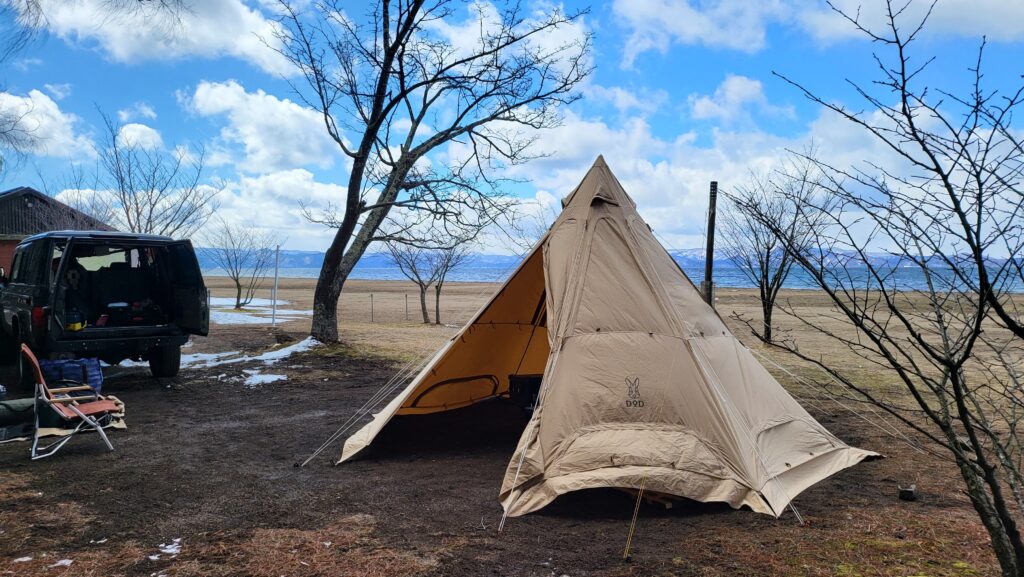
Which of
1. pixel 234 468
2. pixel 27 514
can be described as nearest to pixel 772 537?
pixel 234 468

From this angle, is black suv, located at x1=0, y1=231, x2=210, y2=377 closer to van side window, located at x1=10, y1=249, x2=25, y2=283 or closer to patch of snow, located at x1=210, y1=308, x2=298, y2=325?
van side window, located at x1=10, y1=249, x2=25, y2=283

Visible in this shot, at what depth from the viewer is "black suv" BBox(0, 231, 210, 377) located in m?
8.16

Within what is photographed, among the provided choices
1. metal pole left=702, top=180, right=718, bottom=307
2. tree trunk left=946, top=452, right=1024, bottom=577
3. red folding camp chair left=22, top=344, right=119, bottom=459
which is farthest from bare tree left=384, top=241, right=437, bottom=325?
tree trunk left=946, top=452, right=1024, bottom=577

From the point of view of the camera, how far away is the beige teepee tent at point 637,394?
15.5 ft

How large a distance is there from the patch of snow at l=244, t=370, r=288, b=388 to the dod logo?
22.0ft

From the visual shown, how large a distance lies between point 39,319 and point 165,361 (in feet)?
6.24

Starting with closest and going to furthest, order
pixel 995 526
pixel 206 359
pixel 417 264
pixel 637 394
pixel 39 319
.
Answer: pixel 995 526 < pixel 637 394 < pixel 39 319 < pixel 206 359 < pixel 417 264

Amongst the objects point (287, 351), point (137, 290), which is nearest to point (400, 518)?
point (137, 290)

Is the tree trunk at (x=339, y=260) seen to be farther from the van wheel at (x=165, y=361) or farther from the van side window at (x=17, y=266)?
the van side window at (x=17, y=266)

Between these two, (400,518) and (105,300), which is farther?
(105,300)

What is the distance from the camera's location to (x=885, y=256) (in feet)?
9.00

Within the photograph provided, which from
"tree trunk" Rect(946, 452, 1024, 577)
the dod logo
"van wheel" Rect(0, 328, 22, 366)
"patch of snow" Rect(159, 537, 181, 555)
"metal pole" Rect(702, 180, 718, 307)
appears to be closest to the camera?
"tree trunk" Rect(946, 452, 1024, 577)

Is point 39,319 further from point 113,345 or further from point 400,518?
point 400,518

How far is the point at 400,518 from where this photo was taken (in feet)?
15.0
